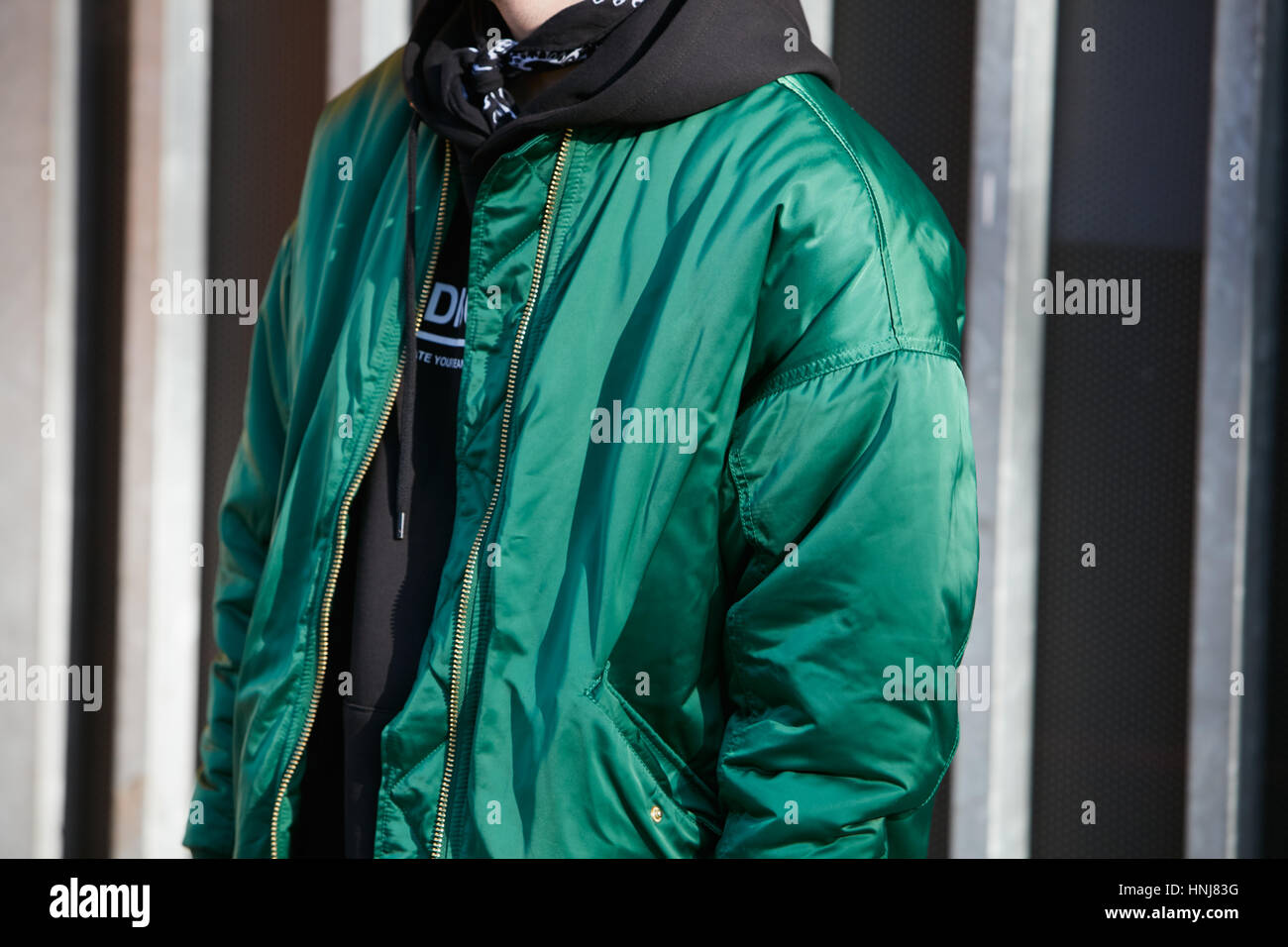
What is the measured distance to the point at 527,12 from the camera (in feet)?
3.72

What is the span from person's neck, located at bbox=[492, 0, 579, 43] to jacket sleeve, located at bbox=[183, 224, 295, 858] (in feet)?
1.36

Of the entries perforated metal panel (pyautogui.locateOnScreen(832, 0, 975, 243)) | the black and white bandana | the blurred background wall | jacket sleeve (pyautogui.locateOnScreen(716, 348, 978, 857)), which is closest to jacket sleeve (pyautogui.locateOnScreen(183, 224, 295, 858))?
the black and white bandana

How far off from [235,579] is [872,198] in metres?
0.91

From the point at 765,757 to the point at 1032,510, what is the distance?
1238 millimetres

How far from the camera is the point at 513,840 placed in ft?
3.27

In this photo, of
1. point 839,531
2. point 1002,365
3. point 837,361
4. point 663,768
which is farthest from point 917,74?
point 663,768

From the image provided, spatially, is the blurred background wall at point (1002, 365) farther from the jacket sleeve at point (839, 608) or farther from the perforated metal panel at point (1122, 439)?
the jacket sleeve at point (839, 608)

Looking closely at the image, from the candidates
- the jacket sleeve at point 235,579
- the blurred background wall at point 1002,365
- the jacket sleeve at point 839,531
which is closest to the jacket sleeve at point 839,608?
the jacket sleeve at point 839,531

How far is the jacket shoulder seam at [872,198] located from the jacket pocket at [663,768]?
446 millimetres

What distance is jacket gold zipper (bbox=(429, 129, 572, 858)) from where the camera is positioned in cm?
101

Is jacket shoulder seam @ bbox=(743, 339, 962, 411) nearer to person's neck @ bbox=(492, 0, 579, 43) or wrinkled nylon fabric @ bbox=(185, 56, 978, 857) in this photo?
wrinkled nylon fabric @ bbox=(185, 56, 978, 857)

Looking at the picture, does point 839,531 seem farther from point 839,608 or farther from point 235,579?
point 235,579
